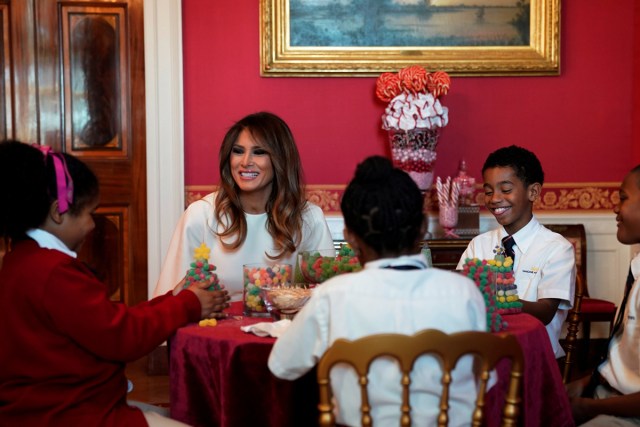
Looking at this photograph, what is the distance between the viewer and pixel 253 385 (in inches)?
89.0

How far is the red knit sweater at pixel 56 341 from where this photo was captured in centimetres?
212

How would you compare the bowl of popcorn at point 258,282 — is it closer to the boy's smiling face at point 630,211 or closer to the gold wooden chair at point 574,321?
the boy's smiling face at point 630,211

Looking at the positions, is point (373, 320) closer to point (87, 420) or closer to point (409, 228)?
point (409, 228)

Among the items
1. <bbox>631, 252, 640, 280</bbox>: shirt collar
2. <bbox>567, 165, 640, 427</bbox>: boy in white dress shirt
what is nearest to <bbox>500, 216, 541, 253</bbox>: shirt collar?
<bbox>567, 165, 640, 427</bbox>: boy in white dress shirt

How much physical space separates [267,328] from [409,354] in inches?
25.4

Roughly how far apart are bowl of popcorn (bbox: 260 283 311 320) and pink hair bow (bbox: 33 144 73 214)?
660 millimetres

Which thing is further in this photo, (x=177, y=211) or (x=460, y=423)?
(x=177, y=211)

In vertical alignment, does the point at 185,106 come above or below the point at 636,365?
above

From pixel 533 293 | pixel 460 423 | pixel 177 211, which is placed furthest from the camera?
pixel 177 211

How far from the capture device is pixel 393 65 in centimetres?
510

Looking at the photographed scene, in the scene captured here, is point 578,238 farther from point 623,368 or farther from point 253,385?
point 253,385

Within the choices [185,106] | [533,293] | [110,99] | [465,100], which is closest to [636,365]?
[533,293]

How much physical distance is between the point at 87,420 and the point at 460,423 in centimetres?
97

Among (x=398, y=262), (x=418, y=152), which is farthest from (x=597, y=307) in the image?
(x=398, y=262)
